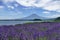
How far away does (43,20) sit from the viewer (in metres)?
3.21

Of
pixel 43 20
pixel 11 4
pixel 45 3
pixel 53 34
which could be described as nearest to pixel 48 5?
pixel 45 3

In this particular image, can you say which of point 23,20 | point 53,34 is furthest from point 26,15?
point 53,34

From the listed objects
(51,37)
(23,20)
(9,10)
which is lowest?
(51,37)

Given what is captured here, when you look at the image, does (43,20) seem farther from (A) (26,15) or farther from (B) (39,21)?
(A) (26,15)

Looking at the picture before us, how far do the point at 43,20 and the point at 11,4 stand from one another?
665 mm

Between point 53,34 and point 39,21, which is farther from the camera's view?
point 39,21

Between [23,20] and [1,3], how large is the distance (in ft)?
1.64

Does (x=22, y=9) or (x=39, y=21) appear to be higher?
(x=22, y=9)

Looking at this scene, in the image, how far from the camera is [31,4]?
3.18 meters

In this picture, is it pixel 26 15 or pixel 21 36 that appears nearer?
pixel 21 36

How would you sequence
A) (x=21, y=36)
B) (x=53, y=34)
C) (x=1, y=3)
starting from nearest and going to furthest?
(x=21, y=36) → (x=53, y=34) → (x=1, y=3)

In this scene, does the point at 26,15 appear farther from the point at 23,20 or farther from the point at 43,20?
the point at 43,20

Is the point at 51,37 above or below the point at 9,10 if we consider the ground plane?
below

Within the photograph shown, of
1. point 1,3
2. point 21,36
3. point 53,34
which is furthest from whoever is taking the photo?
point 1,3
